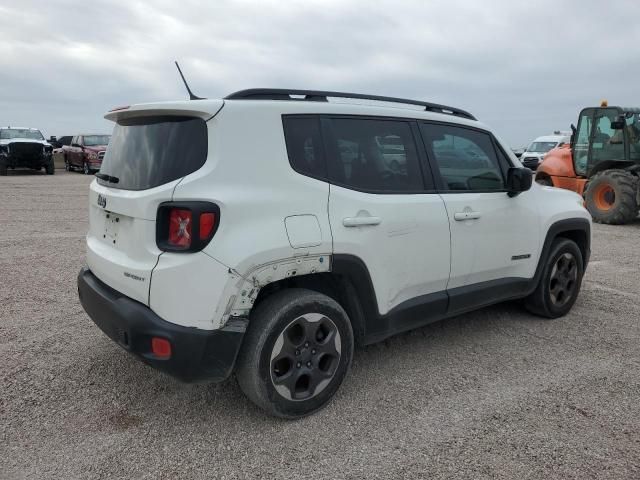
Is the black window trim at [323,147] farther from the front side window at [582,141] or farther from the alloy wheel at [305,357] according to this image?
the front side window at [582,141]

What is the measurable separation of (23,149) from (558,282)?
21.0m

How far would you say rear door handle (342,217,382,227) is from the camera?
302 cm

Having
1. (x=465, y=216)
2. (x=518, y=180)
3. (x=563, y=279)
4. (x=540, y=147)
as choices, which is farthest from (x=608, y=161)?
(x=540, y=147)

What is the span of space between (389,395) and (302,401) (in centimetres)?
63

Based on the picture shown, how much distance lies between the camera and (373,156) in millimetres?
3338

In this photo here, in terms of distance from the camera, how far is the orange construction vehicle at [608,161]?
1069cm

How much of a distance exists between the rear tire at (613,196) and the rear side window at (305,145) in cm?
964

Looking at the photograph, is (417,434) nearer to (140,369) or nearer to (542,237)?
(140,369)

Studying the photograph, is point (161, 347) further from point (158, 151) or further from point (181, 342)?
point (158, 151)

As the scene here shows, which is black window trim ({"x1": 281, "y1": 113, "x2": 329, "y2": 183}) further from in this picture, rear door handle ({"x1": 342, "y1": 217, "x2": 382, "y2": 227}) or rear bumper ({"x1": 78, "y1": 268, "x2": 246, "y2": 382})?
rear bumper ({"x1": 78, "y1": 268, "x2": 246, "y2": 382})

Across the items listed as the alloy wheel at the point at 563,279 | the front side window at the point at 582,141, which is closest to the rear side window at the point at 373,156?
the alloy wheel at the point at 563,279

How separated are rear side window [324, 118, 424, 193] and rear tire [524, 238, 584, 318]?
5.94ft

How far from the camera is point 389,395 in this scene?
3316 mm

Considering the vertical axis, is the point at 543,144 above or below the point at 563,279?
above
